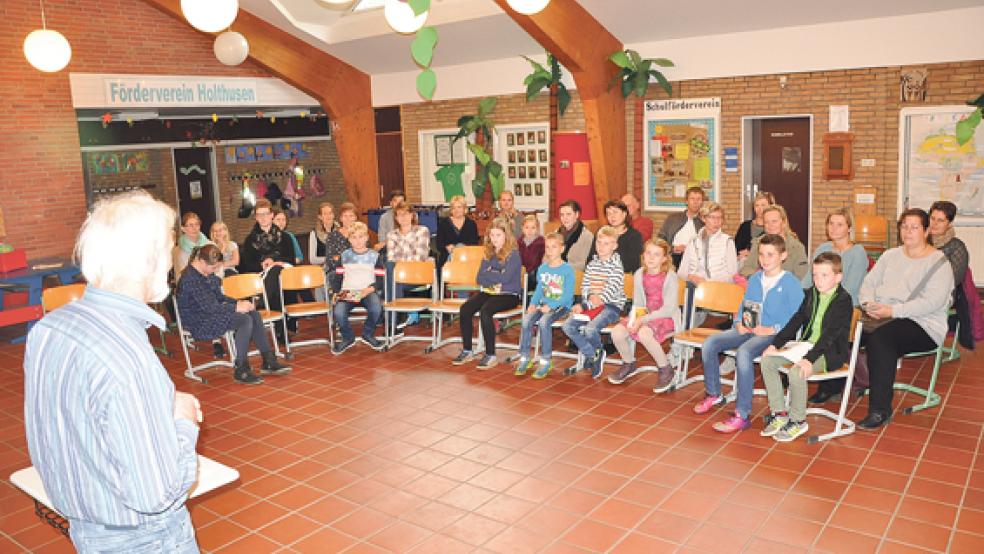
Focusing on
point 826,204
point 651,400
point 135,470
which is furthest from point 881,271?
point 135,470

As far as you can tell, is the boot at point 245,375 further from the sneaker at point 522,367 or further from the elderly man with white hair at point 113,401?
the elderly man with white hair at point 113,401

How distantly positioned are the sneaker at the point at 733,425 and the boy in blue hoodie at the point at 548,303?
182cm

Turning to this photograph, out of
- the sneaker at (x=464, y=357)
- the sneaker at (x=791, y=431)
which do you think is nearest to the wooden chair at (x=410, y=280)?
the sneaker at (x=464, y=357)

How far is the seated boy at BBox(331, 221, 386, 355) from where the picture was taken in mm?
8234

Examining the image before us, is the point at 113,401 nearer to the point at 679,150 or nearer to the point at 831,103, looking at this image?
the point at 831,103

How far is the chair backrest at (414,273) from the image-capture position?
8.26 meters

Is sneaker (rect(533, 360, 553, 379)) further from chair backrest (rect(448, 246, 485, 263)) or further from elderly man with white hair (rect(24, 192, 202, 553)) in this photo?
elderly man with white hair (rect(24, 192, 202, 553))

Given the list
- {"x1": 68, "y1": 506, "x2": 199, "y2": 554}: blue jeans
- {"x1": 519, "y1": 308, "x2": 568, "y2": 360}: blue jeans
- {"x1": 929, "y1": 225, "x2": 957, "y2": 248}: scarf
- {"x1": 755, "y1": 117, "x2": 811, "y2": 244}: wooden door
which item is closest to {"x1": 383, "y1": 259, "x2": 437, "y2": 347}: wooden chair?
{"x1": 519, "y1": 308, "x2": 568, "y2": 360}: blue jeans

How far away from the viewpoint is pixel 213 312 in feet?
23.8

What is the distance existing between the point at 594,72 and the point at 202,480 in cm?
849

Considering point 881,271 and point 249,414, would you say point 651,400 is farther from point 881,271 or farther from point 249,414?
point 249,414

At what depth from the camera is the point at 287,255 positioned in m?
8.95

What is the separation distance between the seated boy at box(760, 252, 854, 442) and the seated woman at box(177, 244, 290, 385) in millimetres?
4415

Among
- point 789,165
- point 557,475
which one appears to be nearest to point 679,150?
point 789,165
